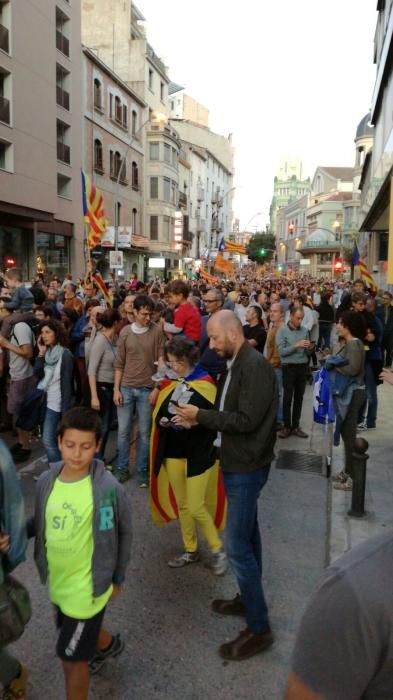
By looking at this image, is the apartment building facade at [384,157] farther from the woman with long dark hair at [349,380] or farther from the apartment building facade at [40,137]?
the apartment building facade at [40,137]

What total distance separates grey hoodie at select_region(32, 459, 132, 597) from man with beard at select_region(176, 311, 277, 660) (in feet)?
2.54

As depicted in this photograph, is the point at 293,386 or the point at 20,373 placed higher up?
the point at 20,373

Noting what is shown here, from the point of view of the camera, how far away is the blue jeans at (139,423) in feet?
19.5

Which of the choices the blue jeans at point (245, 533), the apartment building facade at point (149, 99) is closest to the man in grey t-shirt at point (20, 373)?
the blue jeans at point (245, 533)

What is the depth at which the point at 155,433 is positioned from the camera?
4293 millimetres

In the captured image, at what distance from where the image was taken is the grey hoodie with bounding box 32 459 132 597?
2564 millimetres

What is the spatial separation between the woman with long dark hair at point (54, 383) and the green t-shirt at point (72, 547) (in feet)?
10.1

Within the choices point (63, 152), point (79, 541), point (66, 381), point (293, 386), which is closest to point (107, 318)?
point (66, 381)

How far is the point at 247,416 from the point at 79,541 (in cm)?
112

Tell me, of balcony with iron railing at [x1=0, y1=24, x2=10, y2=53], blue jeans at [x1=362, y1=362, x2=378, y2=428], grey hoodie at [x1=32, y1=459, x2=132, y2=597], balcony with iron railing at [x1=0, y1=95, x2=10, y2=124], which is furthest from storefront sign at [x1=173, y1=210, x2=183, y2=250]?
grey hoodie at [x1=32, y1=459, x2=132, y2=597]

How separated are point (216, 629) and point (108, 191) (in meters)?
32.8

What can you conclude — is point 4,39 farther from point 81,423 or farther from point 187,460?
point 81,423

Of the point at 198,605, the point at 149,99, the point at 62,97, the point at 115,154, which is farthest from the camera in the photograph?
the point at 149,99

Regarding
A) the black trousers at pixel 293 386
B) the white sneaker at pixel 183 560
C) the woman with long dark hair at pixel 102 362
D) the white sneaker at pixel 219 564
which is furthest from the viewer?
the black trousers at pixel 293 386
